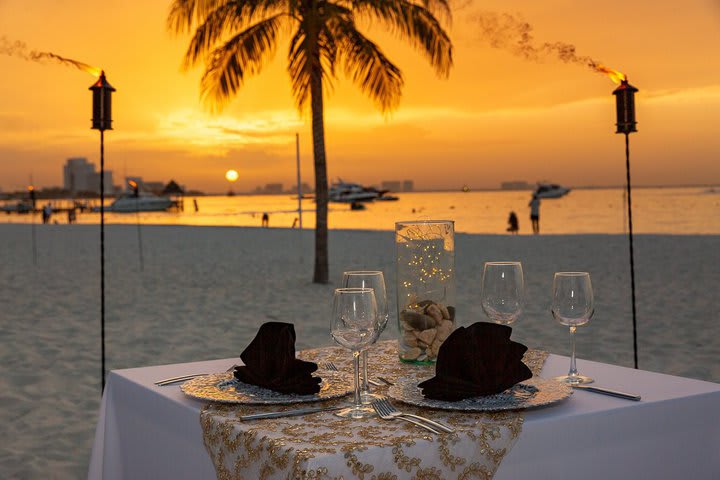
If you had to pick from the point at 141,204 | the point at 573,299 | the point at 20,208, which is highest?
the point at 141,204

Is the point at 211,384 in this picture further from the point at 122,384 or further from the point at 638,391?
the point at 638,391

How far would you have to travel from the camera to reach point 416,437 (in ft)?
5.10

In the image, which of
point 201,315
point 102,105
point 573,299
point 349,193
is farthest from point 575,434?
point 349,193

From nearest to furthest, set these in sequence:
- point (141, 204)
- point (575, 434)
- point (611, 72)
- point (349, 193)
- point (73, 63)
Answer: point (575, 434) → point (611, 72) → point (73, 63) → point (141, 204) → point (349, 193)

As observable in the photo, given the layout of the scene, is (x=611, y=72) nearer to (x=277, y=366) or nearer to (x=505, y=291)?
(x=505, y=291)

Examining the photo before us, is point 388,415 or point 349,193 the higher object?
point 349,193

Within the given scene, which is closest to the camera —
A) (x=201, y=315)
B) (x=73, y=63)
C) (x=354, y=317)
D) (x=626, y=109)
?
(x=354, y=317)

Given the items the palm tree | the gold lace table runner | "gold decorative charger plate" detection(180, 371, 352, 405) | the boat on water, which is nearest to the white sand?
"gold decorative charger plate" detection(180, 371, 352, 405)

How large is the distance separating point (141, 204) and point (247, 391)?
8889cm

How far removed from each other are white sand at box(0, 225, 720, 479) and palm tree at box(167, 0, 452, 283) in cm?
300

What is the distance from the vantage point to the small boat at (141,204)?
79188 millimetres

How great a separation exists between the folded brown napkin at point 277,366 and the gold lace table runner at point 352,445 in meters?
0.08

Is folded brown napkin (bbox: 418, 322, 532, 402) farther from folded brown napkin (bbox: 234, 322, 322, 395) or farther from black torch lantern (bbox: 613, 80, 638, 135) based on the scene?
black torch lantern (bbox: 613, 80, 638, 135)

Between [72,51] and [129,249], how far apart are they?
657 centimetres
